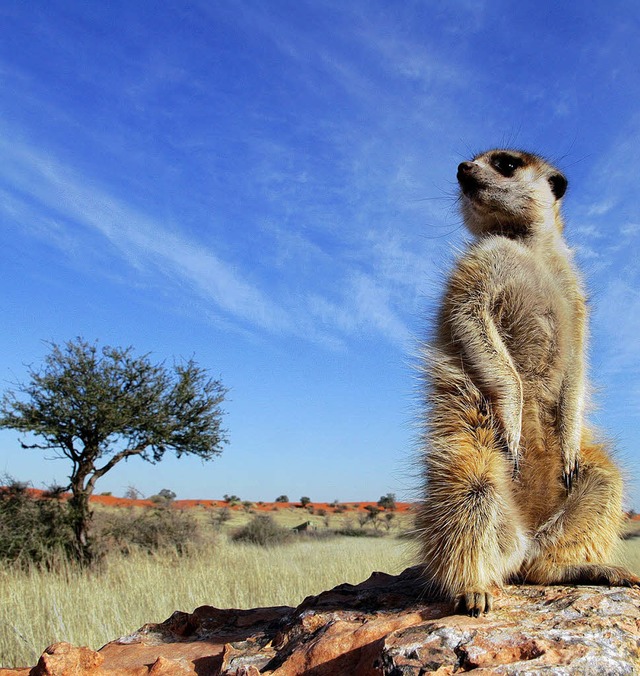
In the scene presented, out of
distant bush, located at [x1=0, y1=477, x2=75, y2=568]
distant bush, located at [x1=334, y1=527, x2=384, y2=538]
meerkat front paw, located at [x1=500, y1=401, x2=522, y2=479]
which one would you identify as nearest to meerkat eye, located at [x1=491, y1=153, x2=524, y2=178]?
meerkat front paw, located at [x1=500, y1=401, x2=522, y2=479]

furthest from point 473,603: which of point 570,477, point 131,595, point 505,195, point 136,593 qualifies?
point 136,593

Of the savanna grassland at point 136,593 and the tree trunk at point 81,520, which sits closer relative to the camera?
the savanna grassland at point 136,593

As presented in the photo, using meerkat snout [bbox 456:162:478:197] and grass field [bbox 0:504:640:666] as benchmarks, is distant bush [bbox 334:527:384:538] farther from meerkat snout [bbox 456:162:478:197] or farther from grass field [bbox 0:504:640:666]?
meerkat snout [bbox 456:162:478:197]

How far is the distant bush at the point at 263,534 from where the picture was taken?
22.4 metres

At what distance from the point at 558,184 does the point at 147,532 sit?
52.9 ft

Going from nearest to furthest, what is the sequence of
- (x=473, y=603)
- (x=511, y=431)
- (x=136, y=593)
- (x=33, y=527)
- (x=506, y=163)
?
(x=473, y=603)
(x=511, y=431)
(x=506, y=163)
(x=136, y=593)
(x=33, y=527)

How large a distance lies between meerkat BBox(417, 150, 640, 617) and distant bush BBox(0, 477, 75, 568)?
12.9m

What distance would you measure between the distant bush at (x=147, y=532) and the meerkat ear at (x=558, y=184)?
552 inches

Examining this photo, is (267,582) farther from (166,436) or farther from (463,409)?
(166,436)

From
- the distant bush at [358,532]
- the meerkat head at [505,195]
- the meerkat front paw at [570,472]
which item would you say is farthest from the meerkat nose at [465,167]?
the distant bush at [358,532]

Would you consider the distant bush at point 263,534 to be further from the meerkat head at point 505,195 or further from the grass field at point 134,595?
the meerkat head at point 505,195

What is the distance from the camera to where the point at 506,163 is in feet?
14.4

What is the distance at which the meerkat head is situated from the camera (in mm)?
4207

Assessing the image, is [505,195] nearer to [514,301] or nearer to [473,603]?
[514,301]
